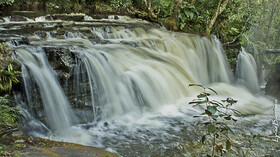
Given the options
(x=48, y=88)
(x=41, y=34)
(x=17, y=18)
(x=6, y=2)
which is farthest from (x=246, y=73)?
(x=6, y=2)

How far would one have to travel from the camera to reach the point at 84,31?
850 cm

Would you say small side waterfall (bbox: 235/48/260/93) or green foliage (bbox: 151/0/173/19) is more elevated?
green foliage (bbox: 151/0/173/19)

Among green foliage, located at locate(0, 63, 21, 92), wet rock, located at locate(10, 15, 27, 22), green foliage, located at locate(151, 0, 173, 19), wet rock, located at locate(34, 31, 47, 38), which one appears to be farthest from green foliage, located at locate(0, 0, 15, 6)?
green foliage, located at locate(0, 63, 21, 92)

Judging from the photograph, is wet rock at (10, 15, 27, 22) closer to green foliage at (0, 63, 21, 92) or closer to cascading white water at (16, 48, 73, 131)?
cascading white water at (16, 48, 73, 131)

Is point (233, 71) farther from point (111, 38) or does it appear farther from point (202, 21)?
point (111, 38)

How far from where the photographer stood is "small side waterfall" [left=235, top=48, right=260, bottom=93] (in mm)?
11227

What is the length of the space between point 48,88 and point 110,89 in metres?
1.46

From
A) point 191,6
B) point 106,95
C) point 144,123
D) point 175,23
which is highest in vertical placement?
point 191,6

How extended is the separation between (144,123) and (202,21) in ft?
24.2

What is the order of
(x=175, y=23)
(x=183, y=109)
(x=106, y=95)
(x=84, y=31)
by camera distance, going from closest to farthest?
1. (x=106, y=95)
2. (x=183, y=109)
3. (x=84, y=31)
4. (x=175, y=23)

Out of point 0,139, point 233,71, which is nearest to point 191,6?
point 233,71

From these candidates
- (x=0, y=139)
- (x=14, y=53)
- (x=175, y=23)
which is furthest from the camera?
(x=175, y=23)

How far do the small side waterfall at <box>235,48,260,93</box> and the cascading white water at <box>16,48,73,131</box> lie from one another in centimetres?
778

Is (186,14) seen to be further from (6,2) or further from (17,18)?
(6,2)
